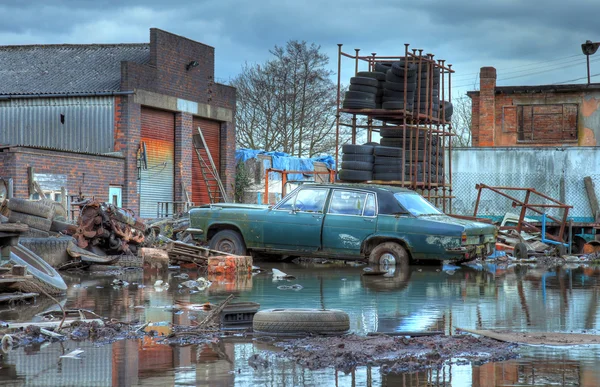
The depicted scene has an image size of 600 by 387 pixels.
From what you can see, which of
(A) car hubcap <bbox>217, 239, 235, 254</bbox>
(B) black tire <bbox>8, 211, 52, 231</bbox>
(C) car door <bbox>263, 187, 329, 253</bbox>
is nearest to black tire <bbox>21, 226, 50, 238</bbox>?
(B) black tire <bbox>8, 211, 52, 231</bbox>

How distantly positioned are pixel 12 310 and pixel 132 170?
820 inches

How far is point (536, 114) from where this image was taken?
39188 mm

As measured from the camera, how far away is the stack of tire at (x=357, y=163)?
916 inches

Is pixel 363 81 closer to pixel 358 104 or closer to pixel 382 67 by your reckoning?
pixel 358 104

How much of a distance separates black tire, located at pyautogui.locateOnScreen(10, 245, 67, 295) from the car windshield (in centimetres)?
740

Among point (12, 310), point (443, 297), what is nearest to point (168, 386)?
point (12, 310)

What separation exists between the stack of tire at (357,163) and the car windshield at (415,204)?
5.00 meters

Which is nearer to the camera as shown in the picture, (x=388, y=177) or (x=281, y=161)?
(x=388, y=177)

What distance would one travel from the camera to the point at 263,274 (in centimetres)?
1634

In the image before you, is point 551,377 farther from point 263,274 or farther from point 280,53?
point 280,53

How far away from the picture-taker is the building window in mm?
38625

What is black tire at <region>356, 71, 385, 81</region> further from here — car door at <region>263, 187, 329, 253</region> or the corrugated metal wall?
the corrugated metal wall

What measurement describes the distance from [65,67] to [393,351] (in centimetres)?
2838

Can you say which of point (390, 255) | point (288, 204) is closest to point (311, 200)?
point (288, 204)
